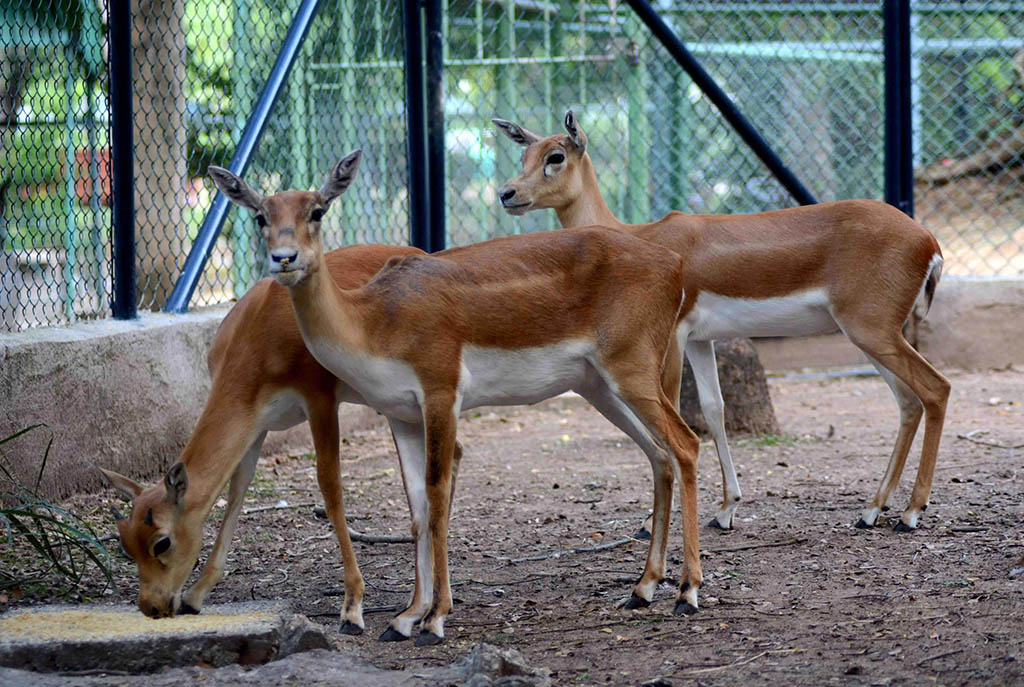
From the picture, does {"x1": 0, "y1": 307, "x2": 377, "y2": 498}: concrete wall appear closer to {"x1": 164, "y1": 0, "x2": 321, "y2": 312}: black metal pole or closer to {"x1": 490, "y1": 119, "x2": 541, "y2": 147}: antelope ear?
{"x1": 164, "y1": 0, "x2": 321, "y2": 312}: black metal pole

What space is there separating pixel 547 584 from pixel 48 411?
257 centimetres

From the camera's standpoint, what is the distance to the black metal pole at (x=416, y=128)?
813 centimetres

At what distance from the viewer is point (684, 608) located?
440cm

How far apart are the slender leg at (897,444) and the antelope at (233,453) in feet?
8.22

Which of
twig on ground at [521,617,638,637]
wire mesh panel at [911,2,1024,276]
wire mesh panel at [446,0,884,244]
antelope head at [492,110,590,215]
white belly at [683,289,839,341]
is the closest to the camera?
twig on ground at [521,617,638,637]

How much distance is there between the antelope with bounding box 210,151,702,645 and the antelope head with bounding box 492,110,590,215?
1.81 metres

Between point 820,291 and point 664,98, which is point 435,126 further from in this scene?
point 820,291

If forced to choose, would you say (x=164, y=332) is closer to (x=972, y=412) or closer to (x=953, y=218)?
(x=972, y=412)

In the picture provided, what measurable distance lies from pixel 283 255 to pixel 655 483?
1677 millimetres

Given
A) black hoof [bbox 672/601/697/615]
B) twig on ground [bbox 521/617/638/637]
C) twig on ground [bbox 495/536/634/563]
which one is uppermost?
black hoof [bbox 672/601/697/615]

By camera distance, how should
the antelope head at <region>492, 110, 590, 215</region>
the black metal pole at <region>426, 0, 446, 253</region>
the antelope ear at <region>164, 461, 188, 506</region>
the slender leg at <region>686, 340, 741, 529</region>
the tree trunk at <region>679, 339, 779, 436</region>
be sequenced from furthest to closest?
the black metal pole at <region>426, 0, 446, 253</region>
the tree trunk at <region>679, 339, 779, 436</region>
the antelope head at <region>492, 110, 590, 215</region>
the slender leg at <region>686, 340, 741, 529</region>
the antelope ear at <region>164, 461, 188, 506</region>

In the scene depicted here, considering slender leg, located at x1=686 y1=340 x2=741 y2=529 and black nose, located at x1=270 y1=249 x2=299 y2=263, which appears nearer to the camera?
black nose, located at x1=270 y1=249 x2=299 y2=263

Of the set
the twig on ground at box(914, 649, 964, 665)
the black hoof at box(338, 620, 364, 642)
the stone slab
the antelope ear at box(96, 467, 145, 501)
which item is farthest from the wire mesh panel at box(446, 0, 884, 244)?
the twig on ground at box(914, 649, 964, 665)

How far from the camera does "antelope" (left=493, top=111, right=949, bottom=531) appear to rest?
5742mm
